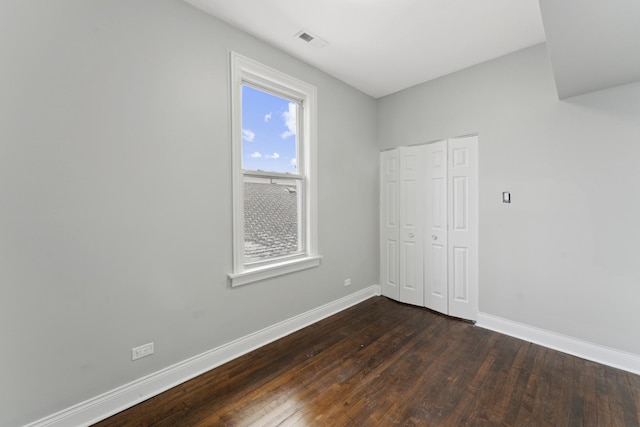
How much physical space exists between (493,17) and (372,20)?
1.03 metres

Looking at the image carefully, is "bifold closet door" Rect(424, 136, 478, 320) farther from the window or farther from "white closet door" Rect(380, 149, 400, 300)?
the window

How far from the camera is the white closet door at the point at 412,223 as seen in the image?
11.5 feet

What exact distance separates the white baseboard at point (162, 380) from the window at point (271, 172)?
583 millimetres

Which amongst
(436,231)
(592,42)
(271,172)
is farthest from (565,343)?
(271,172)

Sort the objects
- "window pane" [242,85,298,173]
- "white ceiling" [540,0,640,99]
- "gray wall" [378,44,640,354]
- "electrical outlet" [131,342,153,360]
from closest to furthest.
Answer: "white ceiling" [540,0,640,99], "electrical outlet" [131,342,153,360], "gray wall" [378,44,640,354], "window pane" [242,85,298,173]

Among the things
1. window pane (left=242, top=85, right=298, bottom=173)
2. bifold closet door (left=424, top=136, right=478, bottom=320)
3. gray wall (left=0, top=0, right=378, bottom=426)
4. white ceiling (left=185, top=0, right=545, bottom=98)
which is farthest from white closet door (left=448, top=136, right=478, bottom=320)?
gray wall (left=0, top=0, right=378, bottom=426)

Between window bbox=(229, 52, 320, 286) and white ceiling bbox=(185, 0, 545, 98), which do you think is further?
window bbox=(229, 52, 320, 286)

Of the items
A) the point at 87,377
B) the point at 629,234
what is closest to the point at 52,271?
the point at 87,377

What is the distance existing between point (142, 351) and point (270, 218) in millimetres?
1503

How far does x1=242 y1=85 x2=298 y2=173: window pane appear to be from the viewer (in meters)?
2.56

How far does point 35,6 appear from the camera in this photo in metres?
1.50

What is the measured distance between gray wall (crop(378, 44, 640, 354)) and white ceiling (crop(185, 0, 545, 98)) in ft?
1.24

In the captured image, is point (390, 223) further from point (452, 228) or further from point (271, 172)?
point (271, 172)

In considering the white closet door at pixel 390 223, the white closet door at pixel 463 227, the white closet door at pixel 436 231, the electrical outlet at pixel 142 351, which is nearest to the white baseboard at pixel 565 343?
the white closet door at pixel 463 227
